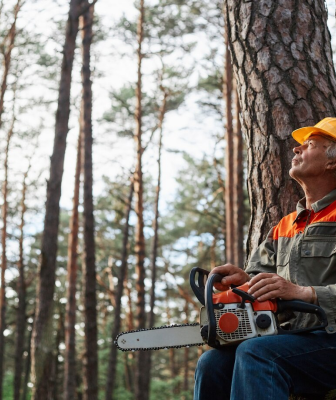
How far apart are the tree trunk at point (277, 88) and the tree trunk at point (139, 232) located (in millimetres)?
12300

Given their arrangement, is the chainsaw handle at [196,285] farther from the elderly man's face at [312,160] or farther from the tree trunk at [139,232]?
the tree trunk at [139,232]

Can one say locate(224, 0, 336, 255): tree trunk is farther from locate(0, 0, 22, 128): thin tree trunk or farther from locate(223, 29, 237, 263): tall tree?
locate(0, 0, 22, 128): thin tree trunk

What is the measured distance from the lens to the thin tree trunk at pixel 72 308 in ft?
42.3

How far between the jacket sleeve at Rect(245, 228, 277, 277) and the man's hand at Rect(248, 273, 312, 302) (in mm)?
534

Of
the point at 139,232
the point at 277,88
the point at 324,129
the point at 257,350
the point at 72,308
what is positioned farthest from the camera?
the point at 139,232

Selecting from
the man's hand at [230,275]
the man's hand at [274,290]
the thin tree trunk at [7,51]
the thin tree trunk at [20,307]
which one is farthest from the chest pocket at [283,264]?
the thin tree trunk at [20,307]

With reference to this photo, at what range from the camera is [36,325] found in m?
7.67

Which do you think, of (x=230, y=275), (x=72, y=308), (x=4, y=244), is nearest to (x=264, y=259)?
(x=230, y=275)

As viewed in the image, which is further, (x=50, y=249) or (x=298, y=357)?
(x=50, y=249)

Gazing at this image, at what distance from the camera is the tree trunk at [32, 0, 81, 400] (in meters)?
7.55

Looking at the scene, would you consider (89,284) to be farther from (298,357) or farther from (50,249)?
(298,357)

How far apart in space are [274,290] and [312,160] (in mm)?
919

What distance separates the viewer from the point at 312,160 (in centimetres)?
290

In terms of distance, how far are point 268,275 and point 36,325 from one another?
6044 millimetres
